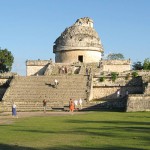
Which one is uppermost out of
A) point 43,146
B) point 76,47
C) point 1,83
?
point 76,47

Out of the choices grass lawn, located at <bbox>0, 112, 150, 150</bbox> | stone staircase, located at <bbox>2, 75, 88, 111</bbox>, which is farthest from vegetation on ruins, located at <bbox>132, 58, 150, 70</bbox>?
grass lawn, located at <bbox>0, 112, 150, 150</bbox>

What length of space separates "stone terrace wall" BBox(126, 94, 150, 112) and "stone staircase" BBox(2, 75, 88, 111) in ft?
17.9

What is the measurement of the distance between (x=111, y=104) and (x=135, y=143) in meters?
18.3

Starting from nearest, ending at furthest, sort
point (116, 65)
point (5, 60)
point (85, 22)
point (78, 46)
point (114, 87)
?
point (114, 87) → point (116, 65) → point (78, 46) → point (85, 22) → point (5, 60)

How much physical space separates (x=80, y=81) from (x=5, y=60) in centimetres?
2166

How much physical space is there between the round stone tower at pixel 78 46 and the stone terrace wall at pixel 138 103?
19.0m

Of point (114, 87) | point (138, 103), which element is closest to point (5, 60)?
point (114, 87)

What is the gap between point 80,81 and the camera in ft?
115

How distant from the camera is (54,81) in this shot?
35125 millimetres

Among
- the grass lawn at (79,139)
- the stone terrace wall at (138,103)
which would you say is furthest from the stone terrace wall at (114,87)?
the grass lawn at (79,139)

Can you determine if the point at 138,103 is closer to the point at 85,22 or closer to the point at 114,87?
the point at 114,87

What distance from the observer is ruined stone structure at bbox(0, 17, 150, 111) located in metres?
29.9

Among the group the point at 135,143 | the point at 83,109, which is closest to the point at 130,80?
the point at 83,109

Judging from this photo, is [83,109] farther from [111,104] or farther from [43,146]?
[43,146]
